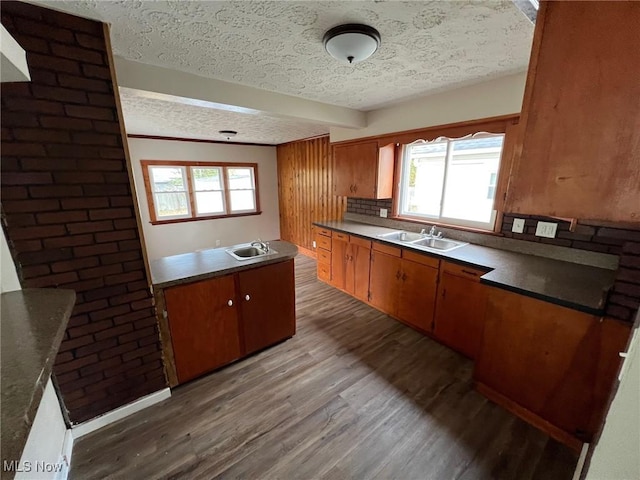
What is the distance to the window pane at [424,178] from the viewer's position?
296cm

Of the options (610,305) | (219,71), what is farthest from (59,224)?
(610,305)

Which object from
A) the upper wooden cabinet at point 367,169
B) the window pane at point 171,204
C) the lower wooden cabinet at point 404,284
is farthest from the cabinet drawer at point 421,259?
the window pane at point 171,204

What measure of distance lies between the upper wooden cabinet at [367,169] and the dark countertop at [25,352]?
2899 millimetres

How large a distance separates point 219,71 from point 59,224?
145 centimetres

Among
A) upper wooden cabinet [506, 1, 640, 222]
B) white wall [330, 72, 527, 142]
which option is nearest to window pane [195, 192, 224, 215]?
white wall [330, 72, 527, 142]

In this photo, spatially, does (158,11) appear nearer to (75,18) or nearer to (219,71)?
(75,18)

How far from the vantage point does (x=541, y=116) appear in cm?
81

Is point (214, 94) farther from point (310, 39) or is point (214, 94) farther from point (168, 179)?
point (168, 179)

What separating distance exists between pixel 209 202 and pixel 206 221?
→ 1.31 feet

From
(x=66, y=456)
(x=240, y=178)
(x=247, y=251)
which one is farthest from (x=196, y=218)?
(x=66, y=456)

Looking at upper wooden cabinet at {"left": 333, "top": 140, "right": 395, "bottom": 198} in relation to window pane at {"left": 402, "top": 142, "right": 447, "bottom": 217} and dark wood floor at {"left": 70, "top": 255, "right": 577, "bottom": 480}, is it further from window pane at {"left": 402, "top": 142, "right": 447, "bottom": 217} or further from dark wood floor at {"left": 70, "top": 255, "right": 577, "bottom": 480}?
dark wood floor at {"left": 70, "top": 255, "right": 577, "bottom": 480}

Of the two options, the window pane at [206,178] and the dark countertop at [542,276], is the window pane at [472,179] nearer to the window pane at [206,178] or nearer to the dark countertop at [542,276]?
the dark countertop at [542,276]

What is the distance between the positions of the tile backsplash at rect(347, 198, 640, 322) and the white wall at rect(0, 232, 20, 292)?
2.91 m

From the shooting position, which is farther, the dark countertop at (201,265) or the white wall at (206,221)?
the white wall at (206,221)
